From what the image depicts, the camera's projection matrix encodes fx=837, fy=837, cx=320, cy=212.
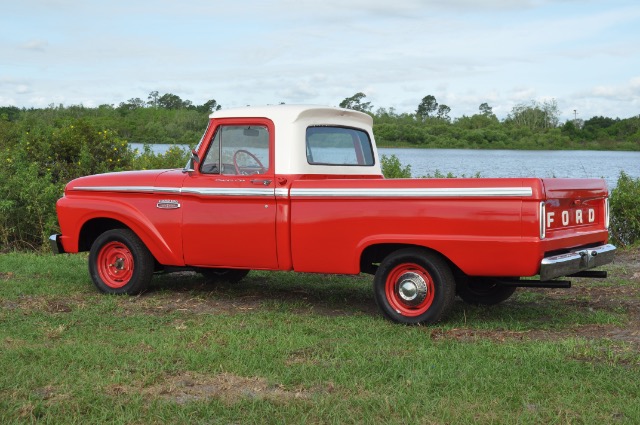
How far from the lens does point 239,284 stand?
9273 millimetres

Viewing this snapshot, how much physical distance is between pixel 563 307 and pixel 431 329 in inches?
69.1

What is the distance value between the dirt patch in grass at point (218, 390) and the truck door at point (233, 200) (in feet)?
7.64

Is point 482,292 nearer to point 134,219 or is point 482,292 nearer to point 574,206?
point 574,206

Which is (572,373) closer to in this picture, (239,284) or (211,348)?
(211,348)

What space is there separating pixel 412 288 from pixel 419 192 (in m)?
0.83

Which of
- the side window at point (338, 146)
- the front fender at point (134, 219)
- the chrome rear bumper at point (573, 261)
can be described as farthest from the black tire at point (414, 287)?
the front fender at point (134, 219)

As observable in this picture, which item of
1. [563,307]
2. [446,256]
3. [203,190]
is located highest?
[203,190]

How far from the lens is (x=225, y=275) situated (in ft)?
30.3

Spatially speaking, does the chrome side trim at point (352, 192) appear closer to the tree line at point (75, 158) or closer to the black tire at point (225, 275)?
the black tire at point (225, 275)

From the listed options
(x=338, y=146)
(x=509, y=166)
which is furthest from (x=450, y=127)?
(x=338, y=146)

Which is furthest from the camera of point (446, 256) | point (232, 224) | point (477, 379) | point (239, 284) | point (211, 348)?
point (239, 284)

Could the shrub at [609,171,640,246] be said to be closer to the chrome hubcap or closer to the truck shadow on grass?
the truck shadow on grass

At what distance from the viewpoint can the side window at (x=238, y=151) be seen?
7727 millimetres

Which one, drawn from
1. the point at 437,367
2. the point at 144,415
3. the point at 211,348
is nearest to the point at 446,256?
the point at 437,367
